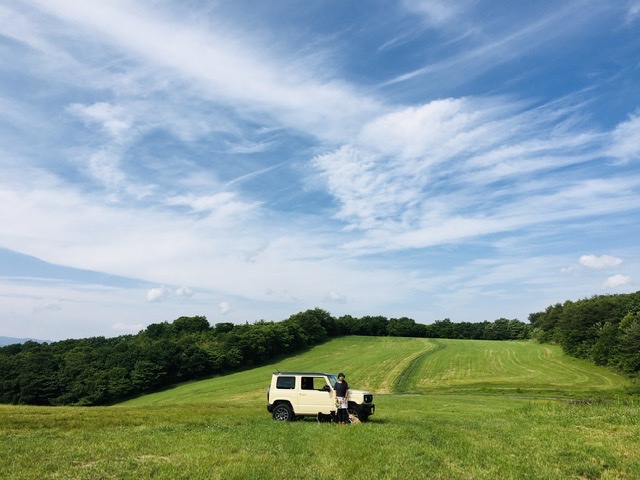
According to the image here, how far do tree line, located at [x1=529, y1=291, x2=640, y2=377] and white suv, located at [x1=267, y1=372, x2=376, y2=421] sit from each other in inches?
2881

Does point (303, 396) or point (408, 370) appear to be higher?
point (303, 396)

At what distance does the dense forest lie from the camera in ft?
289

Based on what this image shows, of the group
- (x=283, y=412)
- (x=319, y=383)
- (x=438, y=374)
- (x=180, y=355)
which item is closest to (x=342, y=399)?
(x=319, y=383)

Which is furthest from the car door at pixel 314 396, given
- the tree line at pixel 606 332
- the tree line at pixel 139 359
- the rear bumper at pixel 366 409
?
the tree line at pixel 139 359

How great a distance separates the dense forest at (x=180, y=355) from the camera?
8819cm

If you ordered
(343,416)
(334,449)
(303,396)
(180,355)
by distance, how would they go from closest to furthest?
(334,449) < (343,416) < (303,396) < (180,355)

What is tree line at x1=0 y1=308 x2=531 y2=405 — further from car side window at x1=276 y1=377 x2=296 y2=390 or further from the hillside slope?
car side window at x1=276 y1=377 x2=296 y2=390

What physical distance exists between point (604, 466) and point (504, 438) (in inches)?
162

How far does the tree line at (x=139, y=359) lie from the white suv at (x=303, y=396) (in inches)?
3088

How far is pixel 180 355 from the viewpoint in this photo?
10225cm

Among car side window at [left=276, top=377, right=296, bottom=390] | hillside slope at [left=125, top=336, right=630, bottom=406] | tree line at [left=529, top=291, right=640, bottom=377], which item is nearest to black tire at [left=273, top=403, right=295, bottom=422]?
car side window at [left=276, top=377, right=296, bottom=390]

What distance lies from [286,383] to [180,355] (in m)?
86.0

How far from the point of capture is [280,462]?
12305 millimetres

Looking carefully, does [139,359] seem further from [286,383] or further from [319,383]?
[319,383]
